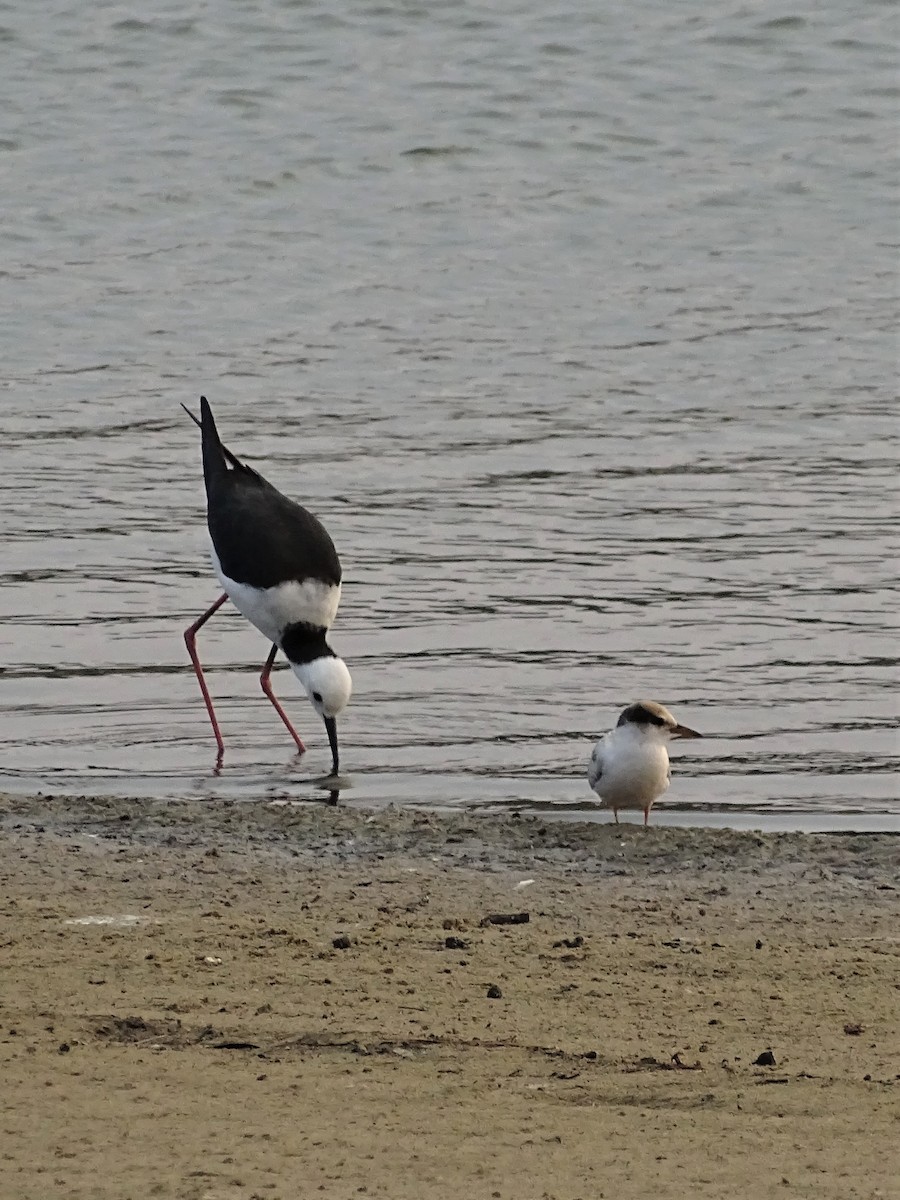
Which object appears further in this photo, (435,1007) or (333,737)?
→ (333,737)

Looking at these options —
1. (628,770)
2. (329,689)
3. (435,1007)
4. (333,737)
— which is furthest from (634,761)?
(435,1007)

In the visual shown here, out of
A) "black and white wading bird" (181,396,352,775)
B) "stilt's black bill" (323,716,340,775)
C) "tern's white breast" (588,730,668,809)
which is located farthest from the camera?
"black and white wading bird" (181,396,352,775)

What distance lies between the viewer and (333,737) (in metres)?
9.22

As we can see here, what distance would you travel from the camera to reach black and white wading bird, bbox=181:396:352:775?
10.1 metres

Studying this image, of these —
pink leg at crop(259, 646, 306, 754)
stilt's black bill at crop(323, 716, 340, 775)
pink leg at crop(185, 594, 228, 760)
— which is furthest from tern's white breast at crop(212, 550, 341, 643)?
stilt's black bill at crop(323, 716, 340, 775)

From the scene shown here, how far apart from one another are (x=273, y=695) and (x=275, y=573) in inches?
21.1

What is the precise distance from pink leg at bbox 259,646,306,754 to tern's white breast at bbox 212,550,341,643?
0.47 ft

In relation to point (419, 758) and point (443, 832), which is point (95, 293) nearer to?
point (419, 758)

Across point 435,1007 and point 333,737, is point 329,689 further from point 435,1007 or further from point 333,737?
point 435,1007

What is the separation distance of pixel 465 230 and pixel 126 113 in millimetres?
4869

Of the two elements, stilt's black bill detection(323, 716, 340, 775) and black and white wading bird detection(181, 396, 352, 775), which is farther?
black and white wading bird detection(181, 396, 352, 775)

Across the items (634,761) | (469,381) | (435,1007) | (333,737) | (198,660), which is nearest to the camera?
(435,1007)

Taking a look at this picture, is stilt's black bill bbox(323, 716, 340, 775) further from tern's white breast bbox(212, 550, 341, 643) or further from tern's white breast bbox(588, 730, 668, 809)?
tern's white breast bbox(588, 730, 668, 809)

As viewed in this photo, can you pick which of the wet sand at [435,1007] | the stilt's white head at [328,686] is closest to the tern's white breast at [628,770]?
the wet sand at [435,1007]
